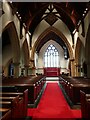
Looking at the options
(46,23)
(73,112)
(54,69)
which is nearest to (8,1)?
(73,112)

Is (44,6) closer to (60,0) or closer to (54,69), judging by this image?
(60,0)

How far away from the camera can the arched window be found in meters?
25.3

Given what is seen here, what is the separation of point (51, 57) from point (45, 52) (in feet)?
3.80

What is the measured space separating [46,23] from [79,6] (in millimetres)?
6669

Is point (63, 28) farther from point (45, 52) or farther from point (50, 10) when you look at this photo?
point (45, 52)

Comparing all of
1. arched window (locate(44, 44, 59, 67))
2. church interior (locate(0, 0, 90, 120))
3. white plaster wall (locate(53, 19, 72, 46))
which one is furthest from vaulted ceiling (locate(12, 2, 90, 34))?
A: arched window (locate(44, 44, 59, 67))

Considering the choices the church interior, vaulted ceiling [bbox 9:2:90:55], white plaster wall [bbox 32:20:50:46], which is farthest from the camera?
white plaster wall [bbox 32:20:50:46]

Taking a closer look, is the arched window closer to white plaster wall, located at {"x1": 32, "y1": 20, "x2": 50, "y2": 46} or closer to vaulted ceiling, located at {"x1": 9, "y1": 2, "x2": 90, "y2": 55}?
white plaster wall, located at {"x1": 32, "y1": 20, "x2": 50, "y2": 46}

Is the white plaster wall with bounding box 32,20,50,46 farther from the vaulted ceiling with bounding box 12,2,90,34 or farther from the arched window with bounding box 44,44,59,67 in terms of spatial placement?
the arched window with bounding box 44,44,59,67

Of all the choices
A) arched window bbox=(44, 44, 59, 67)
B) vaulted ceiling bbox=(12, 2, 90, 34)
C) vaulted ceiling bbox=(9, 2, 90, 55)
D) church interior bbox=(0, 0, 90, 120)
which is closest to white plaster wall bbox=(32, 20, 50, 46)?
church interior bbox=(0, 0, 90, 120)

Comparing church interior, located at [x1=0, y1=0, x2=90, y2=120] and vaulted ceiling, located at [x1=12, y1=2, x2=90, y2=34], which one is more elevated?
vaulted ceiling, located at [x1=12, y1=2, x2=90, y2=34]

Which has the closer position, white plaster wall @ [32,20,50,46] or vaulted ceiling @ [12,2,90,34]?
vaulted ceiling @ [12,2,90,34]

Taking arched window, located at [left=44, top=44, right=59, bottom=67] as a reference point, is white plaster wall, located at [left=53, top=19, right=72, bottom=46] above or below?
above

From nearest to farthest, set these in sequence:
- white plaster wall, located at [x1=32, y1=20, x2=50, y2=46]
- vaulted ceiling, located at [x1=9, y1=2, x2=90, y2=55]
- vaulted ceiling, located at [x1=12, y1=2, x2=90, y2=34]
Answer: vaulted ceiling, located at [x1=9, y1=2, x2=90, y2=55] → vaulted ceiling, located at [x1=12, y1=2, x2=90, y2=34] → white plaster wall, located at [x1=32, y1=20, x2=50, y2=46]
